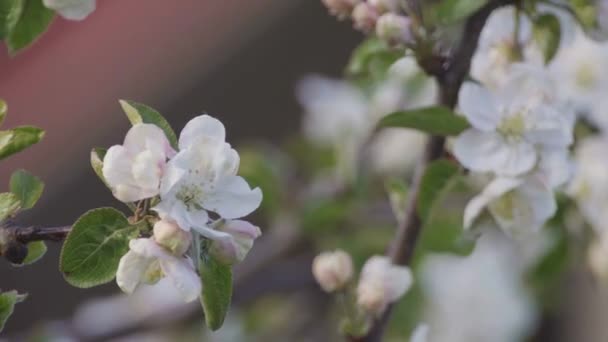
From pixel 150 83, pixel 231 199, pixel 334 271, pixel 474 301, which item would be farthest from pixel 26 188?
pixel 150 83

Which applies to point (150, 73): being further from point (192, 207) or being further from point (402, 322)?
point (192, 207)

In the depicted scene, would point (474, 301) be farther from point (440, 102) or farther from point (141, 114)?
point (141, 114)

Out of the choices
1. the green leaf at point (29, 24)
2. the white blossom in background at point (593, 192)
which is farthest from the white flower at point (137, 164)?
the white blossom in background at point (593, 192)

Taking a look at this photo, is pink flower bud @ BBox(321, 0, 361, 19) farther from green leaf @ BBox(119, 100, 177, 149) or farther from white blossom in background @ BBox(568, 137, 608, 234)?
white blossom in background @ BBox(568, 137, 608, 234)

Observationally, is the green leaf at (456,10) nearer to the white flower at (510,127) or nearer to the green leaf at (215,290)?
the white flower at (510,127)

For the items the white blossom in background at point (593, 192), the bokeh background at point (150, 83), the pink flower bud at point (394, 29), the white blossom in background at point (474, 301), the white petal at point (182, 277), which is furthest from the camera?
the bokeh background at point (150, 83)

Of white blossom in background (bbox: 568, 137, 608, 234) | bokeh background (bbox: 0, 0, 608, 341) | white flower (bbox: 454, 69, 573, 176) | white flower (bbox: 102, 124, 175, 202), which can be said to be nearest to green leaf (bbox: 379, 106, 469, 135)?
white flower (bbox: 454, 69, 573, 176)

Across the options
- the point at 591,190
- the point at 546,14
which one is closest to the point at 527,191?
the point at 546,14

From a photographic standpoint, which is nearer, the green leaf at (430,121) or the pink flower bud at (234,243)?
the pink flower bud at (234,243)
